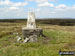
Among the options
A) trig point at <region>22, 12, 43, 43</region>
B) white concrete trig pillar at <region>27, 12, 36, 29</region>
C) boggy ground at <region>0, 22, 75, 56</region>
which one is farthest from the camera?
white concrete trig pillar at <region>27, 12, 36, 29</region>

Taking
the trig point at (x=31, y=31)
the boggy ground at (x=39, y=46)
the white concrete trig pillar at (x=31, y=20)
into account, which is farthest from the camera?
the white concrete trig pillar at (x=31, y=20)

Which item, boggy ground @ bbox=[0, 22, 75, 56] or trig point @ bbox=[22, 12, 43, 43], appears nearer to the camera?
boggy ground @ bbox=[0, 22, 75, 56]

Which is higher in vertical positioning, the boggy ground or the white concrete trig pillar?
the white concrete trig pillar

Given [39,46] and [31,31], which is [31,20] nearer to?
[31,31]

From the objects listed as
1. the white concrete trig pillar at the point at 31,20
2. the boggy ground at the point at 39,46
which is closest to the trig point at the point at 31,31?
the white concrete trig pillar at the point at 31,20

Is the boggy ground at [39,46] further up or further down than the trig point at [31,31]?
further down

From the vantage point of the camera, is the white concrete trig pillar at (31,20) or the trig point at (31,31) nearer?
the trig point at (31,31)

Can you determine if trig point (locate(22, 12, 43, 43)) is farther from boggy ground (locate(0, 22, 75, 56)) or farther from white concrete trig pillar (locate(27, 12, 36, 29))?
boggy ground (locate(0, 22, 75, 56))

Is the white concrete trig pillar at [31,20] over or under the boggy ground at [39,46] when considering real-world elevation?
over

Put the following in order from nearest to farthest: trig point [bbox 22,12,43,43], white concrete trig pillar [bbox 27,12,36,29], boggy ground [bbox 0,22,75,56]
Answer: boggy ground [bbox 0,22,75,56]
trig point [bbox 22,12,43,43]
white concrete trig pillar [bbox 27,12,36,29]

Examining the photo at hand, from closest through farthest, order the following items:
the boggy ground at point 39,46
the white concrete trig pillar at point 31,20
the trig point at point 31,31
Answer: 1. the boggy ground at point 39,46
2. the trig point at point 31,31
3. the white concrete trig pillar at point 31,20

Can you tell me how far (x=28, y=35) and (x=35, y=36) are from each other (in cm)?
114

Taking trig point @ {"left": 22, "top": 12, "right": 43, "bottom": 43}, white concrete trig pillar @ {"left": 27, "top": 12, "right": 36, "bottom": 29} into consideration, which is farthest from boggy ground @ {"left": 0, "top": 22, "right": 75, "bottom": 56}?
white concrete trig pillar @ {"left": 27, "top": 12, "right": 36, "bottom": 29}

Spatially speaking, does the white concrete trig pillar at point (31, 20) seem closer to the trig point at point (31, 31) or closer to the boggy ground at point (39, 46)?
the trig point at point (31, 31)
